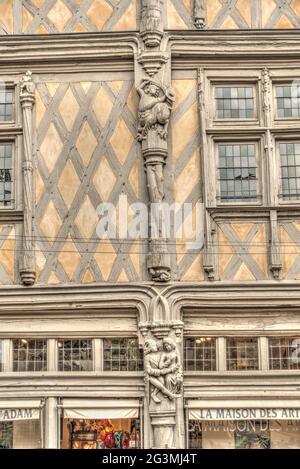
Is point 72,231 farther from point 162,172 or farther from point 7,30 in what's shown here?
point 7,30

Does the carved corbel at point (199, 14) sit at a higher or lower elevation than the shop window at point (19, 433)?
higher

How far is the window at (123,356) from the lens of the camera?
14891mm

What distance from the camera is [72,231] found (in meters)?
15.1

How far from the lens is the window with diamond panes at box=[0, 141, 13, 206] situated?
15383mm

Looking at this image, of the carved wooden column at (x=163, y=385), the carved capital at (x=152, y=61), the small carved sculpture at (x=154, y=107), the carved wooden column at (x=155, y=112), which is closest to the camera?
the carved wooden column at (x=163, y=385)

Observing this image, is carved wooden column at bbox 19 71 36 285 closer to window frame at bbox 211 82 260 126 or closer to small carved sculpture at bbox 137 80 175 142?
small carved sculpture at bbox 137 80 175 142

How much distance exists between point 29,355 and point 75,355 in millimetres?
690

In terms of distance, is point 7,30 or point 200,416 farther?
point 7,30

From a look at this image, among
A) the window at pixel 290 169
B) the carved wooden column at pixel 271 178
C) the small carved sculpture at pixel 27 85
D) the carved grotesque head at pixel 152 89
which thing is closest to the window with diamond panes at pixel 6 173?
the small carved sculpture at pixel 27 85

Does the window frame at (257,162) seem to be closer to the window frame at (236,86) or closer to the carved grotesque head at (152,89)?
the window frame at (236,86)

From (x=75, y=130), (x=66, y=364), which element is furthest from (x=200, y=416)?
(x=75, y=130)

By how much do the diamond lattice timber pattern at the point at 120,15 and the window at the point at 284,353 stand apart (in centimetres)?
486

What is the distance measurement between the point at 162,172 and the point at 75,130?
1525mm

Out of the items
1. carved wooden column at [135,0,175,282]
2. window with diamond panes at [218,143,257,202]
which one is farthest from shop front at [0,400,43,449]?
window with diamond panes at [218,143,257,202]
